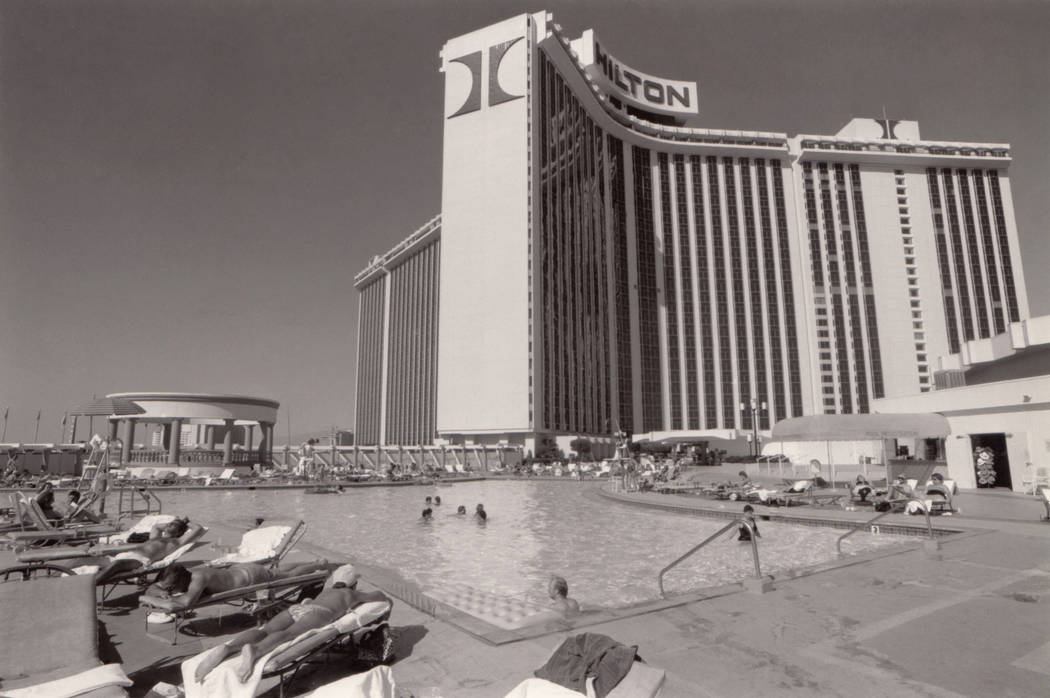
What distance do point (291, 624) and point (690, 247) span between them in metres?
87.9

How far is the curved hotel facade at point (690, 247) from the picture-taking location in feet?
228

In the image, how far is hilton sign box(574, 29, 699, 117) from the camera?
281ft

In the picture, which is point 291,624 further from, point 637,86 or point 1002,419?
point 637,86

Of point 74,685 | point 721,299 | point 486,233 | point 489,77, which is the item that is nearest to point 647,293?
point 721,299

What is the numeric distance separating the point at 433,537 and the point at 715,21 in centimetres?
1324

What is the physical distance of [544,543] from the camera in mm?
14062

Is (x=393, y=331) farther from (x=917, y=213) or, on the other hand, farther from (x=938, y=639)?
(x=938, y=639)

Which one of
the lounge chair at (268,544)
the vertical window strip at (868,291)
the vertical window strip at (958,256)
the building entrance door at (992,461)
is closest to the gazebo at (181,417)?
the lounge chair at (268,544)

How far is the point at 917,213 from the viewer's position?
8619 cm

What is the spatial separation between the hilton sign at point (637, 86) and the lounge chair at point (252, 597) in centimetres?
9038

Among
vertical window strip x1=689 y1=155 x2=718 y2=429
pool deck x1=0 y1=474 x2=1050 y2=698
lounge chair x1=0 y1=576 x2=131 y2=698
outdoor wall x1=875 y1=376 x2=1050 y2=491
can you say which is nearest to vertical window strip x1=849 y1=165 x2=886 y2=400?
vertical window strip x1=689 y1=155 x2=718 y2=429

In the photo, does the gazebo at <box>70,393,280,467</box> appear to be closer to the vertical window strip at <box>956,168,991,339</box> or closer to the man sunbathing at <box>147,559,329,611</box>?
the man sunbathing at <box>147,559,329,611</box>

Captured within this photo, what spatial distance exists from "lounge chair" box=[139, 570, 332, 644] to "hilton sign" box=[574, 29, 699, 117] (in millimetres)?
90383

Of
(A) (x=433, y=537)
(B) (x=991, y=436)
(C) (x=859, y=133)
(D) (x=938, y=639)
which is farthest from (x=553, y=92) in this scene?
(D) (x=938, y=639)
